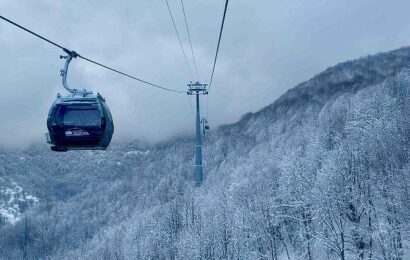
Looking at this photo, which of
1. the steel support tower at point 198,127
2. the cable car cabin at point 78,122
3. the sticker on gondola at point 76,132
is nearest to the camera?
the cable car cabin at point 78,122

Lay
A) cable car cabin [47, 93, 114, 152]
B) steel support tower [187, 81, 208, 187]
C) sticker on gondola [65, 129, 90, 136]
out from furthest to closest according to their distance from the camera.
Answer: steel support tower [187, 81, 208, 187] → sticker on gondola [65, 129, 90, 136] → cable car cabin [47, 93, 114, 152]

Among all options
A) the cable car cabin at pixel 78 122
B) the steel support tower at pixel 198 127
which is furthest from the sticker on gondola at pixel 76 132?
the steel support tower at pixel 198 127

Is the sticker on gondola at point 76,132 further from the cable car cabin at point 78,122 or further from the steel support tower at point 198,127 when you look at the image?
the steel support tower at point 198,127

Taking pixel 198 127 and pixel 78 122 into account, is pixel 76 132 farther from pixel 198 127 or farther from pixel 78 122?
pixel 198 127

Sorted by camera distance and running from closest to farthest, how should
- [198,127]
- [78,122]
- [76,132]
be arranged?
1. [78,122]
2. [76,132]
3. [198,127]

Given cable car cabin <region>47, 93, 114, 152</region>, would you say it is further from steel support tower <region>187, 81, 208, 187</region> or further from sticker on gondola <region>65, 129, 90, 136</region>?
steel support tower <region>187, 81, 208, 187</region>

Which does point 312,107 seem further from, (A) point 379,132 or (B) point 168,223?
(A) point 379,132

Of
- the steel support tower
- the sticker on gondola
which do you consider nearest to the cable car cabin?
the sticker on gondola

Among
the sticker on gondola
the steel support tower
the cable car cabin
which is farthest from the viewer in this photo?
the steel support tower

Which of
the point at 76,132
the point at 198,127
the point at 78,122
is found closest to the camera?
the point at 78,122

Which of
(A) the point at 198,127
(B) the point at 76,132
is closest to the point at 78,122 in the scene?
(B) the point at 76,132
